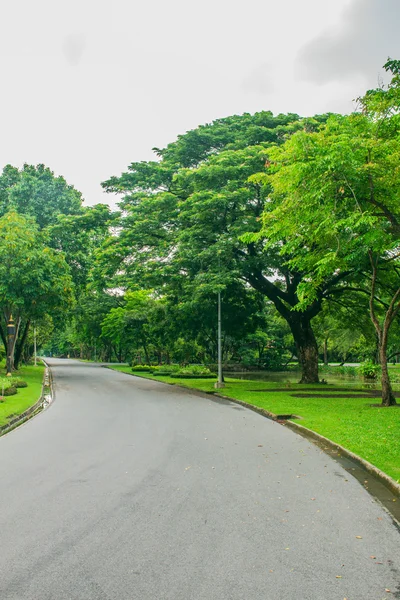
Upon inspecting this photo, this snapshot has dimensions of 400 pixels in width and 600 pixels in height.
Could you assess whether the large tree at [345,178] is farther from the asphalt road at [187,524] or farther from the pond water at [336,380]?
the pond water at [336,380]

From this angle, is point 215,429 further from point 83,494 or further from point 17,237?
point 17,237

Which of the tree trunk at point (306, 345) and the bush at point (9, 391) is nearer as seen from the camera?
the bush at point (9, 391)

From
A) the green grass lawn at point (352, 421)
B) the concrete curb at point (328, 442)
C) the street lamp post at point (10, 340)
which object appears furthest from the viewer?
the street lamp post at point (10, 340)

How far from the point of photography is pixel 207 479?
717cm

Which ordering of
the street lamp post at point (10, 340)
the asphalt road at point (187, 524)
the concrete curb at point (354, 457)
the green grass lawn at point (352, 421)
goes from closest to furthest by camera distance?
the asphalt road at point (187, 524) → the concrete curb at point (354, 457) → the green grass lawn at point (352, 421) → the street lamp post at point (10, 340)

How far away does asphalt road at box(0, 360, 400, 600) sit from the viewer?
12.8 ft

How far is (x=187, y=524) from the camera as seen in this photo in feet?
17.3

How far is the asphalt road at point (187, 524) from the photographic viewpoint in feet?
12.8

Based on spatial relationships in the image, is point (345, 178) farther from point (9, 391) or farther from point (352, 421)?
point (9, 391)

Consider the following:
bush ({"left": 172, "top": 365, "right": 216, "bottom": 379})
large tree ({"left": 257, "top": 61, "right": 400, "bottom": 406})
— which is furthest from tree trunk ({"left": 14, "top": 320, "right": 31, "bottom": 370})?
large tree ({"left": 257, "top": 61, "right": 400, "bottom": 406})

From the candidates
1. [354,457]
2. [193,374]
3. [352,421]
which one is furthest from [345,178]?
[193,374]

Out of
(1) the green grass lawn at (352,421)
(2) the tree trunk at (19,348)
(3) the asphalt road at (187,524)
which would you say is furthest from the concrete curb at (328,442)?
(2) the tree trunk at (19,348)

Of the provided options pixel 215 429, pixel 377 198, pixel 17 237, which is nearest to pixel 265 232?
pixel 377 198

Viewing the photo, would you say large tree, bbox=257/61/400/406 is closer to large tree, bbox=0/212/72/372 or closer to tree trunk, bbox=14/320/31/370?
large tree, bbox=0/212/72/372
